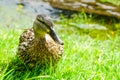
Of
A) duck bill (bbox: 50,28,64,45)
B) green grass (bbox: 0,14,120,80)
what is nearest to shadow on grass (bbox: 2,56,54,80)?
green grass (bbox: 0,14,120,80)

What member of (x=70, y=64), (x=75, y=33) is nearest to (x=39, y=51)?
(x=70, y=64)

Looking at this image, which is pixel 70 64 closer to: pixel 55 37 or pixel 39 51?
pixel 39 51

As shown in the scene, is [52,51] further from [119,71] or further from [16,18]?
[16,18]

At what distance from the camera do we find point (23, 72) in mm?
4512

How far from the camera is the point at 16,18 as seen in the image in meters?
9.28

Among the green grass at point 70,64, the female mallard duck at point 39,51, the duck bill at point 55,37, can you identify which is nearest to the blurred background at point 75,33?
the green grass at point 70,64

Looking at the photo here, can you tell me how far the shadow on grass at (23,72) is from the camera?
433cm

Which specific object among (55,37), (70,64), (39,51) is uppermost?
(55,37)

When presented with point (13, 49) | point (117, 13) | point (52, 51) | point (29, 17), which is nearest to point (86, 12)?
point (117, 13)

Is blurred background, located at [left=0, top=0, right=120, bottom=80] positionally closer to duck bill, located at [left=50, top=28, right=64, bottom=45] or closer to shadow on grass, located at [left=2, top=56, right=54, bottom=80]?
shadow on grass, located at [left=2, top=56, right=54, bottom=80]

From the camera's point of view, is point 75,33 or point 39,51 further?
point 75,33

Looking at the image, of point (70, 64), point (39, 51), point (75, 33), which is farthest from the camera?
point (75, 33)

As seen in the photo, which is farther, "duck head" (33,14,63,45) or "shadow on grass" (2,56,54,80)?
"shadow on grass" (2,56,54,80)

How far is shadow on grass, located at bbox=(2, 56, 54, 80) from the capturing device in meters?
4.33
